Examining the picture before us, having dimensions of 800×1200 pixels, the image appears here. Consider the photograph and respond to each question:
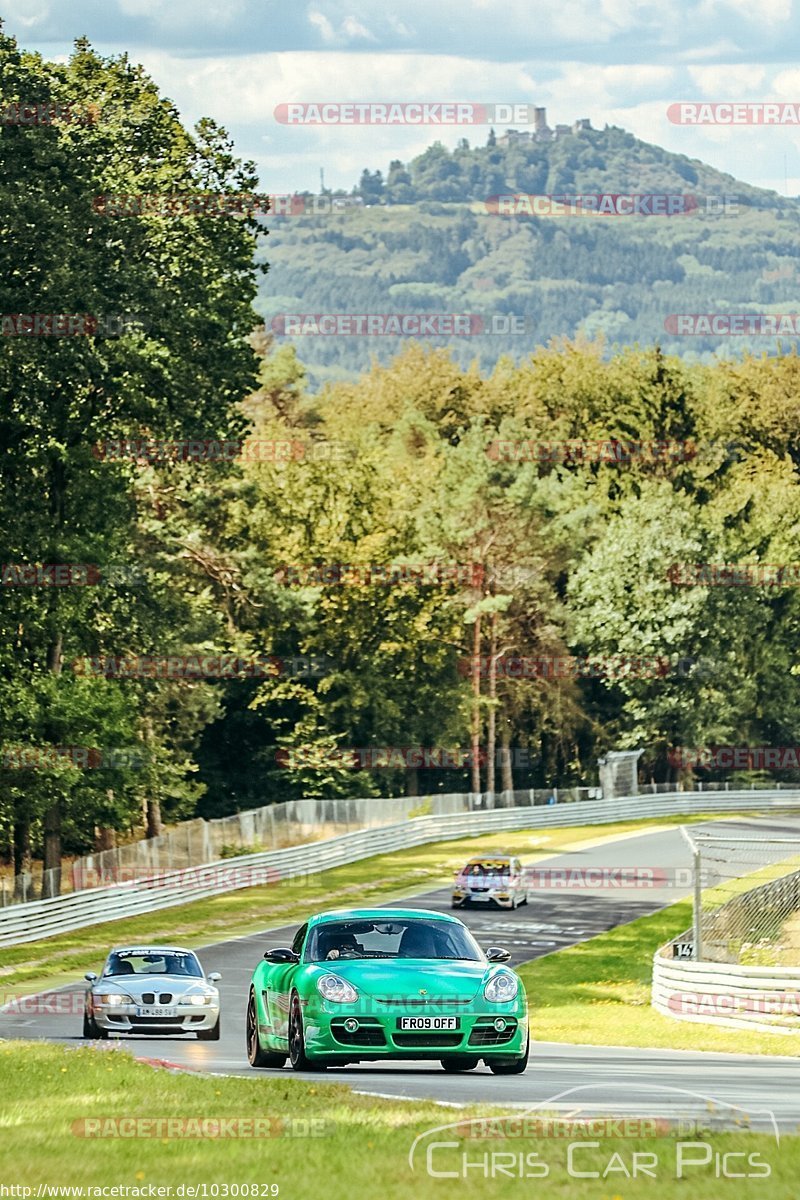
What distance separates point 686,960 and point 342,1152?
2001 cm

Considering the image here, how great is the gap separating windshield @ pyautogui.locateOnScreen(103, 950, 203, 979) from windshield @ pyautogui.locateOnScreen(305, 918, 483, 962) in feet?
22.9

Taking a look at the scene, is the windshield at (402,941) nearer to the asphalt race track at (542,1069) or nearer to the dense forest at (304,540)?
the asphalt race track at (542,1069)

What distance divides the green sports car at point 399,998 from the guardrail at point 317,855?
27.0m

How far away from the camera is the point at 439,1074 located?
16547 millimetres

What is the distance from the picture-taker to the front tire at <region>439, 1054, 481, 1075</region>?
15.7 m

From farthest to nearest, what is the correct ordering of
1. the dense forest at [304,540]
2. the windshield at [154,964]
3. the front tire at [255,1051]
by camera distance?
the dense forest at [304,540] → the windshield at [154,964] → the front tire at [255,1051]

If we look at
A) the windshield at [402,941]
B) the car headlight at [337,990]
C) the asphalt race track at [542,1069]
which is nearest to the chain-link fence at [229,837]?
the asphalt race track at [542,1069]

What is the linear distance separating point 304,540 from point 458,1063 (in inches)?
2519

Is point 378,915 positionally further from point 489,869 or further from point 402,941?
point 489,869

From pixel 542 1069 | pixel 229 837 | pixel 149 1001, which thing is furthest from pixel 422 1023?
pixel 229 837

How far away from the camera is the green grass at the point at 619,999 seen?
2536 cm

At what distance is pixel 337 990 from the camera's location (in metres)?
15.5

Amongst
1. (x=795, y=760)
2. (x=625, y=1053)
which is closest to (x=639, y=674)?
(x=795, y=760)

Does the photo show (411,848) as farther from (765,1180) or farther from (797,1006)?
(765,1180)
